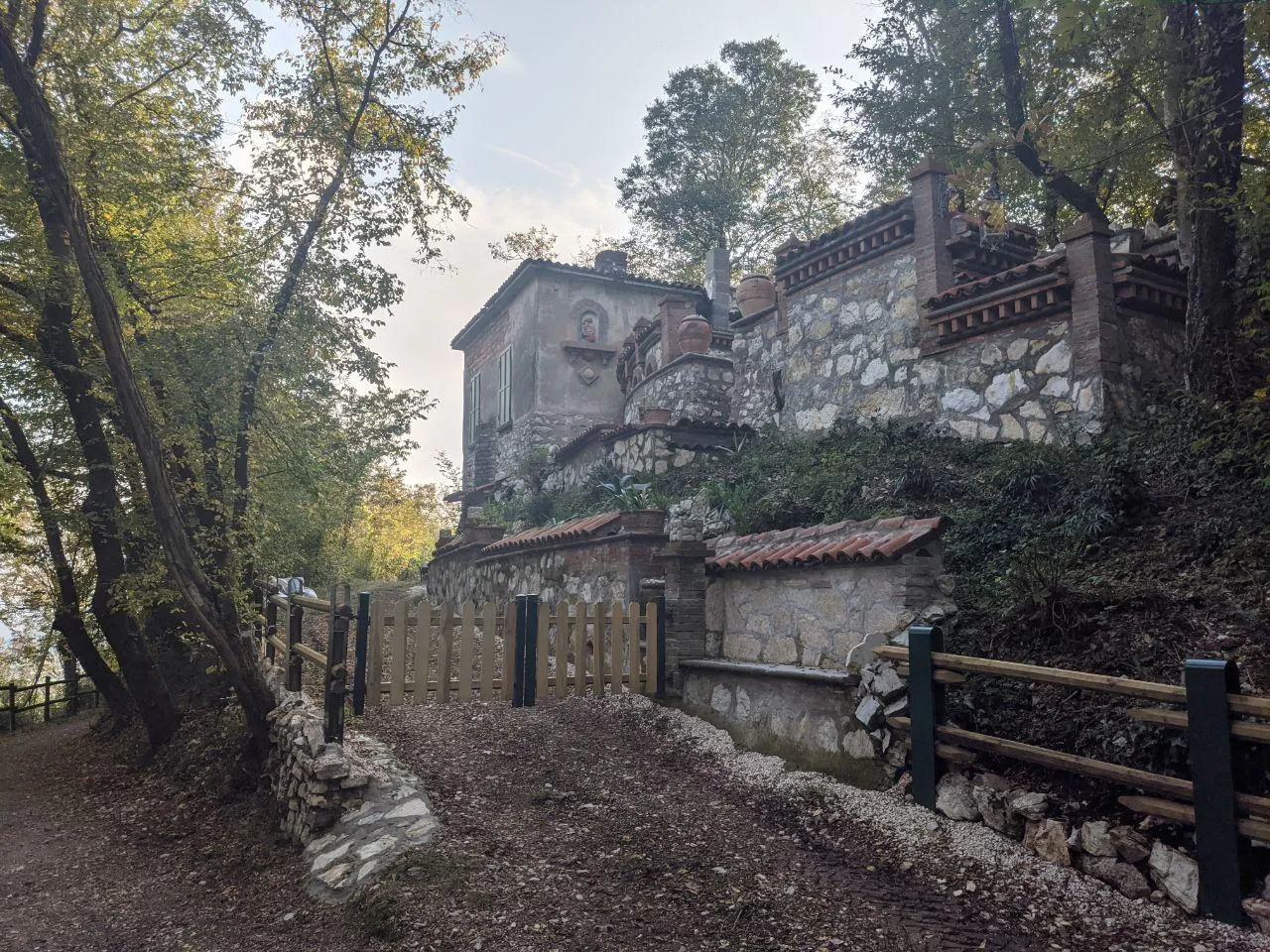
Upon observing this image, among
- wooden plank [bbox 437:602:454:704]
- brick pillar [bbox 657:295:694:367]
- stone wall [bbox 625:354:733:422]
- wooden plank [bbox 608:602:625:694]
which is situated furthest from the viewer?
brick pillar [bbox 657:295:694:367]

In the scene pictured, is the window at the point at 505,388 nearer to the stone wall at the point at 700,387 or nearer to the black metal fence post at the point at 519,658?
the stone wall at the point at 700,387

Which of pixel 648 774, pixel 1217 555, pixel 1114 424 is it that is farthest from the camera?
pixel 1114 424

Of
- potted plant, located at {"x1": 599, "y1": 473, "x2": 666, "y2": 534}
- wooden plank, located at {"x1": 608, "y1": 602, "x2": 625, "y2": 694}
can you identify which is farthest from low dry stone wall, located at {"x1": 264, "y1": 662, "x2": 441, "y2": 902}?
potted plant, located at {"x1": 599, "y1": 473, "x2": 666, "y2": 534}

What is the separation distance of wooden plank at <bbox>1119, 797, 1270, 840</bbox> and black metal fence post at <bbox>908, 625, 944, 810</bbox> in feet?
3.40

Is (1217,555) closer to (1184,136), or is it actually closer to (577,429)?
(1184,136)

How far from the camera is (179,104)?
8945 millimetres

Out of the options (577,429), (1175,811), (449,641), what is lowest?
(1175,811)

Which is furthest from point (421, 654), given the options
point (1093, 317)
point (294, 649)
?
point (1093, 317)

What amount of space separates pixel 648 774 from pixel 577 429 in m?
12.6

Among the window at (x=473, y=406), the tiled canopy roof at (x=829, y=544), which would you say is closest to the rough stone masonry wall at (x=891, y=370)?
the tiled canopy roof at (x=829, y=544)

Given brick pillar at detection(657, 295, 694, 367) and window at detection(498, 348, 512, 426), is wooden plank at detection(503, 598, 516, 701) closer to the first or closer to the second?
brick pillar at detection(657, 295, 694, 367)

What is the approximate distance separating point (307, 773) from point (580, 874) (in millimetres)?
2430

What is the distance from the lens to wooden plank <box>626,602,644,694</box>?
23.4 ft

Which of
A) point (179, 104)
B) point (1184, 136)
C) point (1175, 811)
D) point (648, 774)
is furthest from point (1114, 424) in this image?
point (179, 104)
